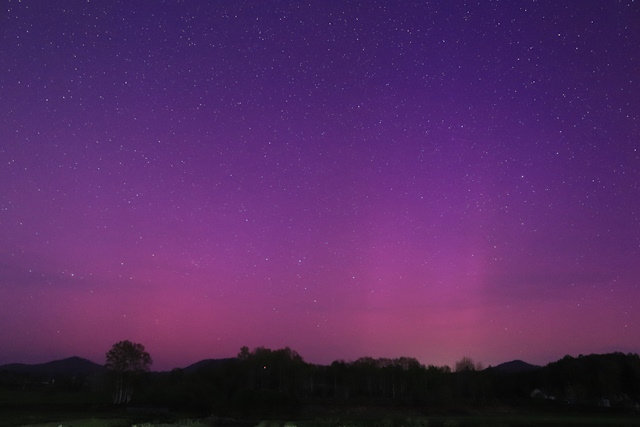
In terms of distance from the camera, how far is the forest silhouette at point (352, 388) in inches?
3275

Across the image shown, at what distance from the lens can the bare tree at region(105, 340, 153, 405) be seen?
322 ft

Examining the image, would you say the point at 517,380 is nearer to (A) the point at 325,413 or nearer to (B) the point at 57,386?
(A) the point at 325,413

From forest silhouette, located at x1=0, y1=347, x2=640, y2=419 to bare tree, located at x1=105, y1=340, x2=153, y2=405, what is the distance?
111 centimetres

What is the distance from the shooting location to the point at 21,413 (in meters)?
62.4

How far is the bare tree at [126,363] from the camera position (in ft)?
322

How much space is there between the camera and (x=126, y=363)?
100m

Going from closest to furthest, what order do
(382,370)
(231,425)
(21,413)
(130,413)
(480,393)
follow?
(231,425) → (21,413) → (130,413) → (480,393) → (382,370)

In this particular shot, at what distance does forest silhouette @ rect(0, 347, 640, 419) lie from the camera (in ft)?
273

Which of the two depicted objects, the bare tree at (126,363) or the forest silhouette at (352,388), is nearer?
the forest silhouette at (352,388)

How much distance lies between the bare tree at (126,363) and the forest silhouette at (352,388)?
3.66 feet

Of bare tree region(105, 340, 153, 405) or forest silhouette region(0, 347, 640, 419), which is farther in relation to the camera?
bare tree region(105, 340, 153, 405)

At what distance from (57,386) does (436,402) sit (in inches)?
3282

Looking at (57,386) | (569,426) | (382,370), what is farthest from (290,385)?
(569,426)

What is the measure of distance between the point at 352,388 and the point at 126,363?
136 feet
